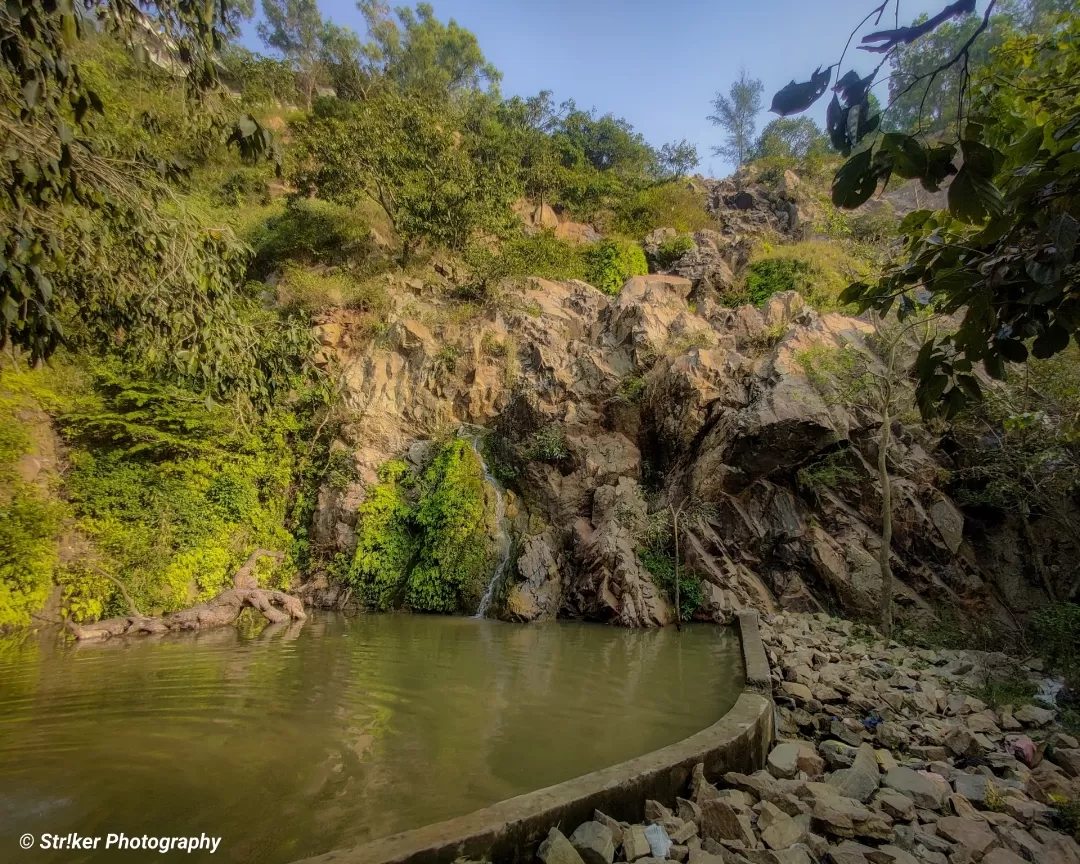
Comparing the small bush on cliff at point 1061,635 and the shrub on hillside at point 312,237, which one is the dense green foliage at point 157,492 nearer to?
the shrub on hillside at point 312,237

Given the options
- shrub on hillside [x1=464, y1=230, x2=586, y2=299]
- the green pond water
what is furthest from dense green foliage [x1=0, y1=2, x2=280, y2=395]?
shrub on hillside [x1=464, y1=230, x2=586, y2=299]

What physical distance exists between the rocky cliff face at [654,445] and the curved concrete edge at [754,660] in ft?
7.79

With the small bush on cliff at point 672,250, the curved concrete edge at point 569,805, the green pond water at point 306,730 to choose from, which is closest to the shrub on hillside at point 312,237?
the small bush on cliff at point 672,250

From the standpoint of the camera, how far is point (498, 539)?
12305 millimetres

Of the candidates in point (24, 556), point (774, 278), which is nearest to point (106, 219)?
point (24, 556)

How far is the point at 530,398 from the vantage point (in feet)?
46.8

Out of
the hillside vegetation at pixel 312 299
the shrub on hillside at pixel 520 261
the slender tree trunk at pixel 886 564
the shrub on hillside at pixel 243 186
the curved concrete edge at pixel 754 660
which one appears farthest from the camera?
the shrub on hillside at pixel 243 186

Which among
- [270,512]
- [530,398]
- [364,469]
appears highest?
[530,398]

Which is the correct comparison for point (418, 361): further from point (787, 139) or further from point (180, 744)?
point (787, 139)

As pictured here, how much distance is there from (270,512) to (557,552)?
24.5 feet

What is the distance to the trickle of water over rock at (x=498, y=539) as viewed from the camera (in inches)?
454

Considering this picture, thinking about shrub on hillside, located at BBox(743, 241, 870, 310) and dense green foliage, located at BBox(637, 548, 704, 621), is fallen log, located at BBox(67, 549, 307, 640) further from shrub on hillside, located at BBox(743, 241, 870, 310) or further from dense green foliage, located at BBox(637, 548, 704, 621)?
shrub on hillside, located at BBox(743, 241, 870, 310)

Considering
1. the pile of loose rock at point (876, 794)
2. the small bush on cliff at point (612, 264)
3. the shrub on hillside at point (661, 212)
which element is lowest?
the pile of loose rock at point (876, 794)

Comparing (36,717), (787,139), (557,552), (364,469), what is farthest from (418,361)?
(787,139)
